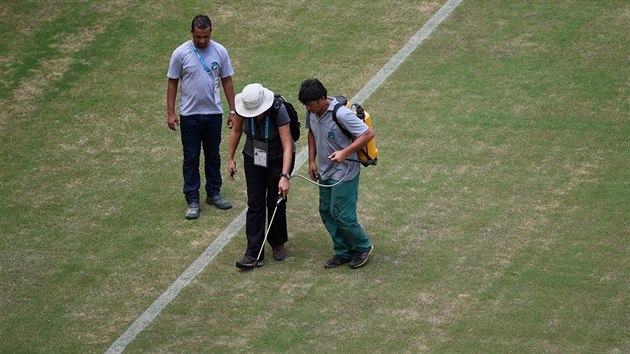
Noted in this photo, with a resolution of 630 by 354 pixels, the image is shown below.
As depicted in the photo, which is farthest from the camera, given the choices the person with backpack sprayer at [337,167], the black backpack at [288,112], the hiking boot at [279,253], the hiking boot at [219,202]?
the hiking boot at [219,202]

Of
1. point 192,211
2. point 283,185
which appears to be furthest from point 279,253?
point 192,211

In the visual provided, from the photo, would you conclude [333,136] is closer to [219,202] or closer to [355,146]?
[355,146]

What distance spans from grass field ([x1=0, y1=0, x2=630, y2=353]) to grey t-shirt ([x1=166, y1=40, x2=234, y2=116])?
→ 1.04 m

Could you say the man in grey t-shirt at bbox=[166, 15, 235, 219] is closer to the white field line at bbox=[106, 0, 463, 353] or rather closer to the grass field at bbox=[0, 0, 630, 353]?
the grass field at bbox=[0, 0, 630, 353]

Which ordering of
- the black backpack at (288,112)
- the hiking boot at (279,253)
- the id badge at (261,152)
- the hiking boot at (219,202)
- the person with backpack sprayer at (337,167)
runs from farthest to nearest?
the hiking boot at (219,202), the hiking boot at (279,253), the id badge at (261,152), the black backpack at (288,112), the person with backpack sprayer at (337,167)

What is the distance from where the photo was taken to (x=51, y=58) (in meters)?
15.4

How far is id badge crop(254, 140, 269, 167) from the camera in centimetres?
1070

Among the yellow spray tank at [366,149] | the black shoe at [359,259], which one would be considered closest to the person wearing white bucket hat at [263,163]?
the yellow spray tank at [366,149]

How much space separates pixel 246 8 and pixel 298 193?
4.65 meters

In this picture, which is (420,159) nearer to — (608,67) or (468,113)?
(468,113)

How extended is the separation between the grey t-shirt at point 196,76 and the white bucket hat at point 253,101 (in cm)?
134

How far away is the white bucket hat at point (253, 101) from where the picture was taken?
10453 millimetres

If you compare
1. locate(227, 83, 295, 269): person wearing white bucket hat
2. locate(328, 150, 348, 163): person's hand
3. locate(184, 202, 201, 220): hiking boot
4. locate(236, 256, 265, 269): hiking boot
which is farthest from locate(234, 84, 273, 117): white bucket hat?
locate(184, 202, 201, 220): hiking boot

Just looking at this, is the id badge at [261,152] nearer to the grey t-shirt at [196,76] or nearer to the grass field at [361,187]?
the grass field at [361,187]
